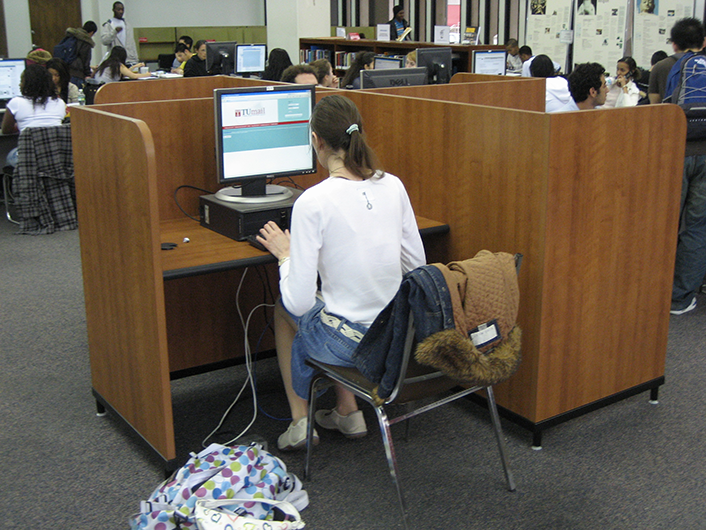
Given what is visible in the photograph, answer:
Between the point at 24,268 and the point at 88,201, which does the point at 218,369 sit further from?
the point at 24,268

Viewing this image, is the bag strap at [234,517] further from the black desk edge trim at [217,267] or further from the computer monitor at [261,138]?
the computer monitor at [261,138]

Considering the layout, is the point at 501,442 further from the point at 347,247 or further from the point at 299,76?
the point at 299,76

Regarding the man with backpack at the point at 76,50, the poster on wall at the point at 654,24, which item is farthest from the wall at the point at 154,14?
the poster on wall at the point at 654,24

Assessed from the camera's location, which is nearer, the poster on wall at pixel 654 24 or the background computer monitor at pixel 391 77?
the background computer monitor at pixel 391 77

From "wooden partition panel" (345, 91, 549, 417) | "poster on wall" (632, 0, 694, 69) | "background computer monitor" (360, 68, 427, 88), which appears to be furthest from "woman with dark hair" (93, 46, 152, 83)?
"wooden partition panel" (345, 91, 549, 417)

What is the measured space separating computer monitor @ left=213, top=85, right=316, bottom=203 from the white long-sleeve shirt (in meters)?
0.54

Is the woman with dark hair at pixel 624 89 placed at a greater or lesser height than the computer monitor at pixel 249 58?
lesser

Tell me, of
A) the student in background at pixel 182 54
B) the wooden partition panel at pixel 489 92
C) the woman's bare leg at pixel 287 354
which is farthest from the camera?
the student in background at pixel 182 54

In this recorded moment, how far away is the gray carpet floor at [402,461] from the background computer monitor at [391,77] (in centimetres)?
196

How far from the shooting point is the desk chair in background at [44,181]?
460 centimetres

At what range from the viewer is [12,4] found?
1120cm

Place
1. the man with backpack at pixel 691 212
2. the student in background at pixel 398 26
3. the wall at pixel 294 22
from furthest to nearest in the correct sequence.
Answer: the student in background at pixel 398 26 → the wall at pixel 294 22 → the man with backpack at pixel 691 212

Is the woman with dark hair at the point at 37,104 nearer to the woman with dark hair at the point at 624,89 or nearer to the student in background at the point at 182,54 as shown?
the woman with dark hair at the point at 624,89

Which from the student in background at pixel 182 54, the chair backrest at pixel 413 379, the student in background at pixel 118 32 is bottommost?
the chair backrest at pixel 413 379
